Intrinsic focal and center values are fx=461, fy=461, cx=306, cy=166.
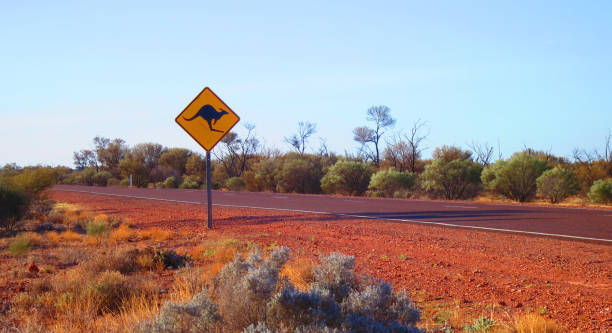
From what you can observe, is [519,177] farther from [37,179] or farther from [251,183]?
[251,183]

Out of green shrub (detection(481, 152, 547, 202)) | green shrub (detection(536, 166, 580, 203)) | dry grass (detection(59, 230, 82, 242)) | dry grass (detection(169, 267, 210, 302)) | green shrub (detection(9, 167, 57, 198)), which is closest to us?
dry grass (detection(169, 267, 210, 302))

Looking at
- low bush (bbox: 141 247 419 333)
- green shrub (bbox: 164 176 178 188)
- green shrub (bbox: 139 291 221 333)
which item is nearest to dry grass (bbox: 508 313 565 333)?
low bush (bbox: 141 247 419 333)

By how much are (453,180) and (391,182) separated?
13.8 ft

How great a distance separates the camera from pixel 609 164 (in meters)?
30.8

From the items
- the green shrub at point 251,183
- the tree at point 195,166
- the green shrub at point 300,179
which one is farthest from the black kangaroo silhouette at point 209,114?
the tree at point 195,166

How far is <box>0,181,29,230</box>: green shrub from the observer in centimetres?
1420

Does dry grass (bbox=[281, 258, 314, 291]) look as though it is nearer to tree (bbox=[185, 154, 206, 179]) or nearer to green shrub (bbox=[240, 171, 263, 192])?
green shrub (bbox=[240, 171, 263, 192])

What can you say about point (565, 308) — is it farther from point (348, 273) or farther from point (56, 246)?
point (56, 246)

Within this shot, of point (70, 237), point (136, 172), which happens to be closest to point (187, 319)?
point (70, 237)

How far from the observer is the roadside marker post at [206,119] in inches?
450

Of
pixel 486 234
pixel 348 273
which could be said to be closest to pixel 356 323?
pixel 348 273

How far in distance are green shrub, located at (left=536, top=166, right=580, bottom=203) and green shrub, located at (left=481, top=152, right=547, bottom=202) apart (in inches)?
49.2

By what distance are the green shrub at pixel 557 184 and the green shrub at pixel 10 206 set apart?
2460 centimetres

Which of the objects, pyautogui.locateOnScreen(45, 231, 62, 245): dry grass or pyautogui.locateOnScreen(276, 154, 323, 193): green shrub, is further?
pyautogui.locateOnScreen(276, 154, 323, 193): green shrub
